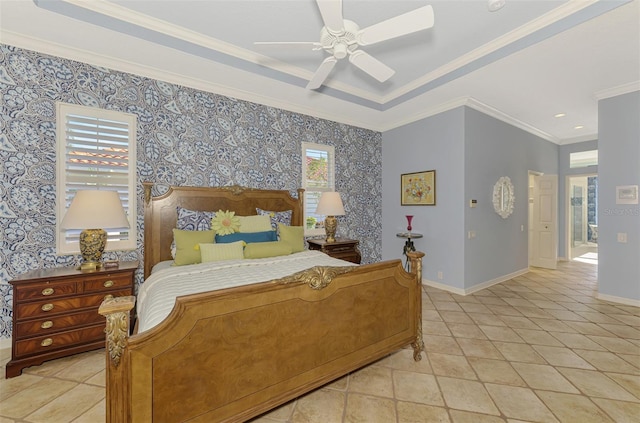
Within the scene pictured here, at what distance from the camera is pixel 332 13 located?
5.85ft

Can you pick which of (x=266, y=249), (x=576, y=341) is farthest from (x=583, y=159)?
(x=266, y=249)

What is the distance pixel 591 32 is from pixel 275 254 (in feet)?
12.5

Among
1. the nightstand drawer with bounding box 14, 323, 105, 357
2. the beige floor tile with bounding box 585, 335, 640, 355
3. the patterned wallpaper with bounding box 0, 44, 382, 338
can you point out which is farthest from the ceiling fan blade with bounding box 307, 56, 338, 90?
the beige floor tile with bounding box 585, 335, 640, 355

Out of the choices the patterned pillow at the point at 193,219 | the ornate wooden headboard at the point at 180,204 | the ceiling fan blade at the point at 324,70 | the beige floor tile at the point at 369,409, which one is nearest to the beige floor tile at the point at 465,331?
the beige floor tile at the point at 369,409

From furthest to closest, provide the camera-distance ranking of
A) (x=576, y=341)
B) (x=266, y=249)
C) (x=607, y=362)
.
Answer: (x=266, y=249) < (x=576, y=341) < (x=607, y=362)

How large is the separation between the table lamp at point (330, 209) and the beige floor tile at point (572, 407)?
276 cm

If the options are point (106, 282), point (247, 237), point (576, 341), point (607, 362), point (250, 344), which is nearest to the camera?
point (250, 344)

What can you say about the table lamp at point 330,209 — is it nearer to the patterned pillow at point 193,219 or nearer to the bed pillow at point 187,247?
the patterned pillow at point 193,219

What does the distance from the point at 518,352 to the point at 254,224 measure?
3.08 metres

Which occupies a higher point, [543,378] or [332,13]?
[332,13]

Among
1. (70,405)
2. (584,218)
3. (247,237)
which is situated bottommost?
(70,405)

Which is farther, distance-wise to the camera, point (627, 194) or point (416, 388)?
point (627, 194)

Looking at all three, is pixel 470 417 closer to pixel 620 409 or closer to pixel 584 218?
pixel 620 409

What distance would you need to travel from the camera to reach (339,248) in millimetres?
3947
